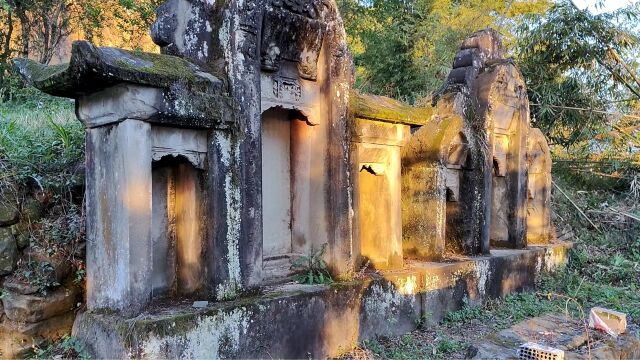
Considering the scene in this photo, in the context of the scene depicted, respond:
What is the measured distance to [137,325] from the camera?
154 inches

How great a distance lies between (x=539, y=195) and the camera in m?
10.5

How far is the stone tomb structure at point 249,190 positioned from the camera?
163 inches

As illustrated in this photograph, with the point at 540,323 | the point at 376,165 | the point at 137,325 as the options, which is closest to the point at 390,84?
the point at 376,165

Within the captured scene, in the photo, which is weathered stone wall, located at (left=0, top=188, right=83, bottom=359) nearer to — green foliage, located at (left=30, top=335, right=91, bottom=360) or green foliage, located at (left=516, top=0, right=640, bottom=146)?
green foliage, located at (left=30, top=335, right=91, bottom=360)

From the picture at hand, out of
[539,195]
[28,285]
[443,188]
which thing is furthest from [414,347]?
[539,195]

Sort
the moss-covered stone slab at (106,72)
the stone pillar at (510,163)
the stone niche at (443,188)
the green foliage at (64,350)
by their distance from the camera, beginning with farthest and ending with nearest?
the stone pillar at (510,163) → the stone niche at (443,188) → the green foliage at (64,350) → the moss-covered stone slab at (106,72)

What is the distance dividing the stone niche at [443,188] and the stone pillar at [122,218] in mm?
4322

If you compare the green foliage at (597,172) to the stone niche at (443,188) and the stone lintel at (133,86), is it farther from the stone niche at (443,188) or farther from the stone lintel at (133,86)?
the stone lintel at (133,86)

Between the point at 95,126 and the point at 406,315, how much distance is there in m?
4.12

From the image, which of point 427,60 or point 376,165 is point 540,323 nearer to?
point 376,165

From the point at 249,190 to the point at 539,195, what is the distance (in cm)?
751

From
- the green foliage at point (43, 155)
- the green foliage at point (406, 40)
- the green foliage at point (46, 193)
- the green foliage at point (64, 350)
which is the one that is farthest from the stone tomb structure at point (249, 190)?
the green foliage at point (406, 40)

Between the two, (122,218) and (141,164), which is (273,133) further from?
(122,218)

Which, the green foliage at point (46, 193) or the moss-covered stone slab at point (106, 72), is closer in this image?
the moss-covered stone slab at point (106, 72)
